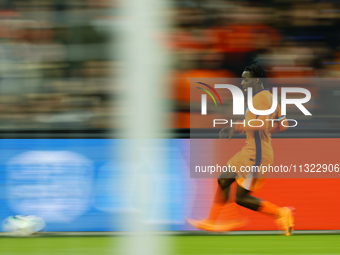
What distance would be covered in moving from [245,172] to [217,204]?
329 millimetres

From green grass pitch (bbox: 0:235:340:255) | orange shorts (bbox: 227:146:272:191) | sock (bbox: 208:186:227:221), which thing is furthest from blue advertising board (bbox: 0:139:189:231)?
orange shorts (bbox: 227:146:272:191)

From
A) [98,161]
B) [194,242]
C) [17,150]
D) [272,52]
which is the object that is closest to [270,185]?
[194,242]

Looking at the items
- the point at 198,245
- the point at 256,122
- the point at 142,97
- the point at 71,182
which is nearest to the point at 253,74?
the point at 256,122

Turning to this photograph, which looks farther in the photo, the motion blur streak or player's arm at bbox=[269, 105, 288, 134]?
player's arm at bbox=[269, 105, 288, 134]

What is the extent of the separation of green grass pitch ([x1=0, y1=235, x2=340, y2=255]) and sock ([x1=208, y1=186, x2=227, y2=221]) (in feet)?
0.51

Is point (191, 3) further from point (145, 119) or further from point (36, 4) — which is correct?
point (145, 119)

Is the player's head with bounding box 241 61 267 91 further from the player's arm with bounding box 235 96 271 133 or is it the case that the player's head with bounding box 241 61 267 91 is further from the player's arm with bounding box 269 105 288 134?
the player's arm with bounding box 269 105 288 134

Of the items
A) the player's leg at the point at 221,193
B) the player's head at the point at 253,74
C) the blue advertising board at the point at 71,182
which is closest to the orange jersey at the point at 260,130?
the player's head at the point at 253,74

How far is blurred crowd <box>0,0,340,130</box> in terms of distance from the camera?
3.16 metres

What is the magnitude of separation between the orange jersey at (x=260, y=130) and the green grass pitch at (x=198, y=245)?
1.96 feet

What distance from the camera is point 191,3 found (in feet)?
10.4

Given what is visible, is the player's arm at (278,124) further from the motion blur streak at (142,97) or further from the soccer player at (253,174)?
the motion blur streak at (142,97)

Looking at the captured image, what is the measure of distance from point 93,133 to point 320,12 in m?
1.88

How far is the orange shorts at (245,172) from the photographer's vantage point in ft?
11.2
